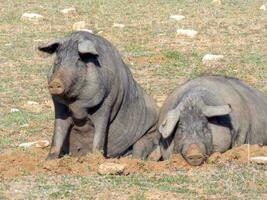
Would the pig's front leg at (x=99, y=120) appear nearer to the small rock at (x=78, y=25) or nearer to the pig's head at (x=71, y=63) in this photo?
the pig's head at (x=71, y=63)

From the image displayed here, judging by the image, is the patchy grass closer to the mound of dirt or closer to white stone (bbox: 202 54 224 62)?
white stone (bbox: 202 54 224 62)

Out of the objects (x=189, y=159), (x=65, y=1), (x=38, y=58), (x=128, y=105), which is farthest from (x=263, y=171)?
(x=65, y=1)

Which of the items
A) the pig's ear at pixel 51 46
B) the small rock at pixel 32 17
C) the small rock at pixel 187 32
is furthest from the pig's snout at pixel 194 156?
the small rock at pixel 32 17

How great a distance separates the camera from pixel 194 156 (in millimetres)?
10055

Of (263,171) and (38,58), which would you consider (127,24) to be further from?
(263,171)

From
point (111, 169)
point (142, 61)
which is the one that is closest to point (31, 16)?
point (142, 61)

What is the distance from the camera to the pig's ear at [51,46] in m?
10.6

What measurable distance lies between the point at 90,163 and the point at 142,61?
7.00 meters

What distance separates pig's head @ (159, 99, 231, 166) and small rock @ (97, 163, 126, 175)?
1.12 m

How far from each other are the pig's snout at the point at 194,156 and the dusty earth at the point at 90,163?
61 millimetres

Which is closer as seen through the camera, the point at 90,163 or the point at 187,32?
the point at 90,163

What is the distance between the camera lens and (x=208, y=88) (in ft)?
37.8

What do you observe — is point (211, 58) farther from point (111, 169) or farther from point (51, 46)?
point (111, 169)

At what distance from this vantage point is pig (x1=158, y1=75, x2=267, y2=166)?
10547 millimetres
